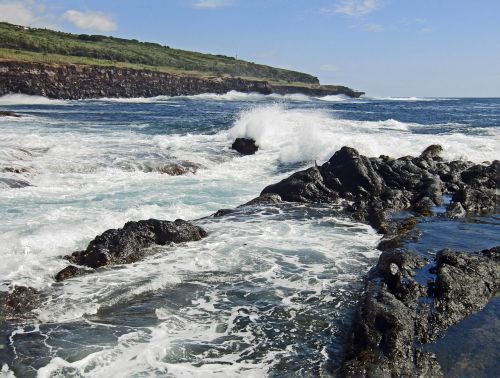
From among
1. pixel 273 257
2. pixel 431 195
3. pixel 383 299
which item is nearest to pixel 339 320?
pixel 383 299

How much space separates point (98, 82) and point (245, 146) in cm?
6248

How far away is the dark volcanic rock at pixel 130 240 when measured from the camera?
9.72 metres

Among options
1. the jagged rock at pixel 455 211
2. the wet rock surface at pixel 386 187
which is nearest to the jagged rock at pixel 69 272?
the wet rock surface at pixel 386 187

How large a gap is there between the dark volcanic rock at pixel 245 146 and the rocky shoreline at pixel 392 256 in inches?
338

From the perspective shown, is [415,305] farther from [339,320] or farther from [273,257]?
[273,257]

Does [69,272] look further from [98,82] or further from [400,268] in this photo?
[98,82]

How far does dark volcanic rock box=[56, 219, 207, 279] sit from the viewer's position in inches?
383

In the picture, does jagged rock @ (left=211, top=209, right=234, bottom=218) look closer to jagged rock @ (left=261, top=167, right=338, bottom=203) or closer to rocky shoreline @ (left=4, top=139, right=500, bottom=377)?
rocky shoreline @ (left=4, top=139, right=500, bottom=377)

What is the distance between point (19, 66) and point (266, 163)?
5795 cm

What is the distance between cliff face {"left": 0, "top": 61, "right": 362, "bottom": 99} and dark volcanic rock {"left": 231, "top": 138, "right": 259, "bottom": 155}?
51768 millimetres

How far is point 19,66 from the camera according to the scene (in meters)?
67.9

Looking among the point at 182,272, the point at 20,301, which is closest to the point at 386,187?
the point at 182,272

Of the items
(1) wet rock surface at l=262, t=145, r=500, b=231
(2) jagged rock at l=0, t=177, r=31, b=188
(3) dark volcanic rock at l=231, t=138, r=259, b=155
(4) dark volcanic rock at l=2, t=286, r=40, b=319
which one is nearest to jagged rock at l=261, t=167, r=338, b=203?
(1) wet rock surface at l=262, t=145, r=500, b=231

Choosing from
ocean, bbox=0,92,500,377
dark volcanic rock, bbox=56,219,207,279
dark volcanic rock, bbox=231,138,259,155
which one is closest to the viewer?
ocean, bbox=0,92,500,377
